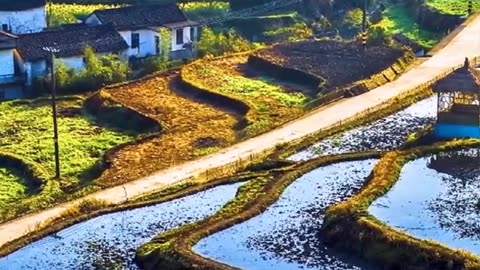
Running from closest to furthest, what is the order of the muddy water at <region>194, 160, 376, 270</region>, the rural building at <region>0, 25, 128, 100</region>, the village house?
the muddy water at <region>194, 160, 376, 270</region>
the rural building at <region>0, 25, 128, 100</region>
the village house

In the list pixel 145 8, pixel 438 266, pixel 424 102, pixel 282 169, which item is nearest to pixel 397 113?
pixel 424 102

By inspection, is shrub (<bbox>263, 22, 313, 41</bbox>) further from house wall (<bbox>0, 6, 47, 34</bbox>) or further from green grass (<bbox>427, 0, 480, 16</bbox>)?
house wall (<bbox>0, 6, 47, 34</bbox>)

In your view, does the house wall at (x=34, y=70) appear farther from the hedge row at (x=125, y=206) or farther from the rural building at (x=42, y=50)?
the hedge row at (x=125, y=206)

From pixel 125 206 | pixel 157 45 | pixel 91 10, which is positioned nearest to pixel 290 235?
pixel 125 206

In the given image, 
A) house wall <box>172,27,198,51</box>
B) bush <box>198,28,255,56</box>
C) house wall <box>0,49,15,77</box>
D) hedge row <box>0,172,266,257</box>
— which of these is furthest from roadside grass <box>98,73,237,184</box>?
house wall <box>172,27,198,51</box>

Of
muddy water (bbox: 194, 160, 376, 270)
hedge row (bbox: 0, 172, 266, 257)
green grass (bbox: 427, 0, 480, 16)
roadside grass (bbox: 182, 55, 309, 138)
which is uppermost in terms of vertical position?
green grass (bbox: 427, 0, 480, 16)

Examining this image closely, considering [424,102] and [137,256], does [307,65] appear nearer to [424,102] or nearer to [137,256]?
[424,102]
